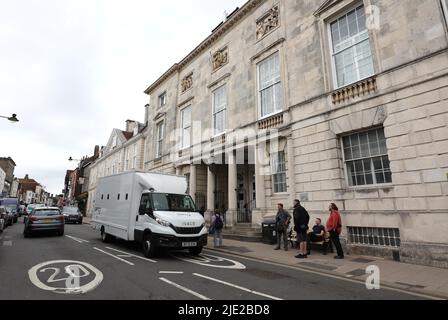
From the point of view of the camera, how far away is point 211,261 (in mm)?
8961

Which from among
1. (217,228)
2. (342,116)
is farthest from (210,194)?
(342,116)

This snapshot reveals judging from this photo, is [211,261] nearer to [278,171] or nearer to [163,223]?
[163,223]

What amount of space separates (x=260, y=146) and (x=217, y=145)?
3803 millimetres

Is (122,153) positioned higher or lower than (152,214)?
higher

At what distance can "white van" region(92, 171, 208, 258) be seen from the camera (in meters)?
8.88

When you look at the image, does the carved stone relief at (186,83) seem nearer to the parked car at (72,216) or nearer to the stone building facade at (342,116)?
the stone building facade at (342,116)

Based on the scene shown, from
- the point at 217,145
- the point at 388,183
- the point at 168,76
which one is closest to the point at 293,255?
the point at 388,183

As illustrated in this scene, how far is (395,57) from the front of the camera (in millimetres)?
9641

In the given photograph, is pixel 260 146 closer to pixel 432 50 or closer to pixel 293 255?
pixel 293 255

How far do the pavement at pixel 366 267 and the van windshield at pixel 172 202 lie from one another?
2533 mm

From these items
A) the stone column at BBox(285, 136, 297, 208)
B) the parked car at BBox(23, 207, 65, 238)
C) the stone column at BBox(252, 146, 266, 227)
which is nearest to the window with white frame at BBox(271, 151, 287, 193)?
the stone column at BBox(252, 146, 266, 227)

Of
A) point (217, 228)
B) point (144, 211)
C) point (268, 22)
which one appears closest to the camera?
point (144, 211)

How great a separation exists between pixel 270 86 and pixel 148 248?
10.4 m

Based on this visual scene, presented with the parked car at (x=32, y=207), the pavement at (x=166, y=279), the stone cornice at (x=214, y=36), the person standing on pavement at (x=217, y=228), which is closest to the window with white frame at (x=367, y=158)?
the pavement at (x=166, y=279)
